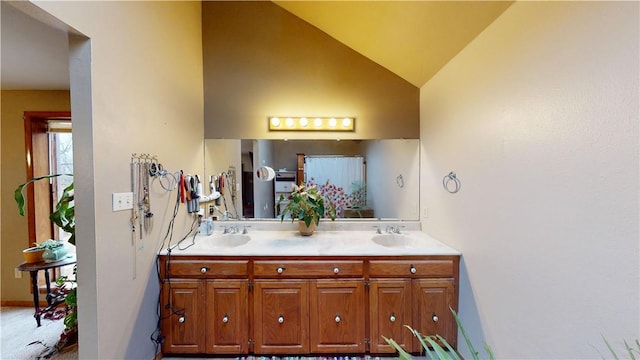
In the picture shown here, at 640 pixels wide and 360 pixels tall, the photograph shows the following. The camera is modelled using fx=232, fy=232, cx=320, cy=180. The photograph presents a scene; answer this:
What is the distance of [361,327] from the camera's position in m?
1.81

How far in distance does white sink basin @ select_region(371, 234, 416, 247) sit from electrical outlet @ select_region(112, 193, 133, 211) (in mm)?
A: 1976

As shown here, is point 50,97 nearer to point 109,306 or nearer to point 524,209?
point 109,306

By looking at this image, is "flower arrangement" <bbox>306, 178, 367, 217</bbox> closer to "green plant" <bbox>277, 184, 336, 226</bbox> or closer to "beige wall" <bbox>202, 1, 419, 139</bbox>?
"green plant" <bbox>277, 184, 336, 226</bbox>

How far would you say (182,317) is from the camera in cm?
180

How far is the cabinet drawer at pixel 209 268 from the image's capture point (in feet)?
5.94

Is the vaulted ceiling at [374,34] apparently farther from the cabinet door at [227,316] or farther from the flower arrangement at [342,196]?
the cabinet door at [227,316]

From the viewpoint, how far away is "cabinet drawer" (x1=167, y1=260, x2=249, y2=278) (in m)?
1.81

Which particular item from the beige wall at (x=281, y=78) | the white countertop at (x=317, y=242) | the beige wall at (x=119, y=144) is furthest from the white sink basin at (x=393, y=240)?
the beige wall at (x=119, y=144)

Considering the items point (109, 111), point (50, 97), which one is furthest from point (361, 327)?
point (50, 97)

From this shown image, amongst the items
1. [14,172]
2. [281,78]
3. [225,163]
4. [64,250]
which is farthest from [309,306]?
[14,172]

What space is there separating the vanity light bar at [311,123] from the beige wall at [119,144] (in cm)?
92

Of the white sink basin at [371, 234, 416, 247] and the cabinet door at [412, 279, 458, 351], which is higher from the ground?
the white sink basin at [371, 234, 416, 247]

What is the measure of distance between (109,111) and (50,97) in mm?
2169

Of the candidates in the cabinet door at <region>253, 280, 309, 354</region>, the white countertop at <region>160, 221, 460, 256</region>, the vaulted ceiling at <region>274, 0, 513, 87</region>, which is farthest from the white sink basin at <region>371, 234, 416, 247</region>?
the vaulted ceiling at <region>274, 0, 513, 87</region>
